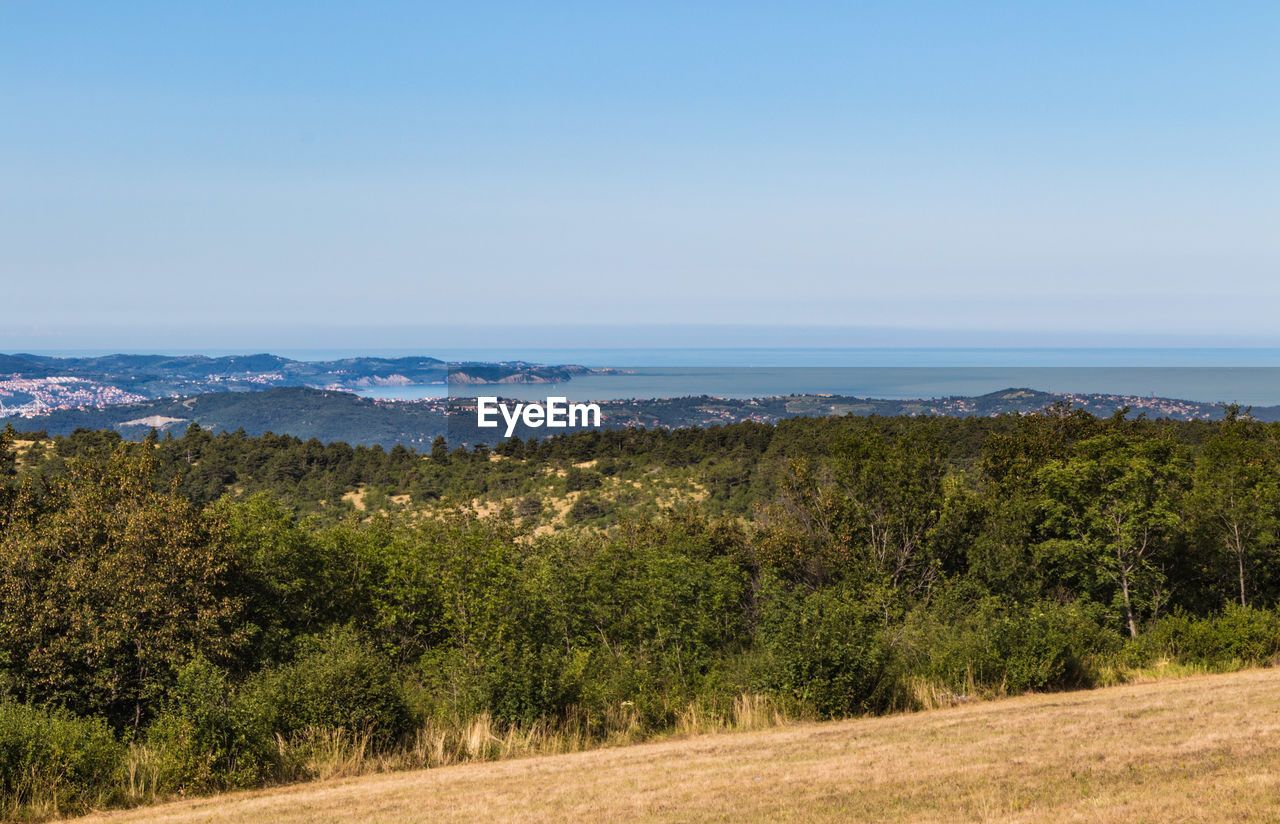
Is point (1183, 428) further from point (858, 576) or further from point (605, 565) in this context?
point (605, 565)

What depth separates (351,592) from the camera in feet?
71.1

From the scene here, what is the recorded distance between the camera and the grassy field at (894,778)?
8.69 meters

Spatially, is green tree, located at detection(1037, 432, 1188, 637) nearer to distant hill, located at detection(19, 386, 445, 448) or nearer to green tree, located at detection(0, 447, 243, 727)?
green tree, located at detection(0, 447, 243, 727)

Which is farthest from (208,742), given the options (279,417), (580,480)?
(279,417)

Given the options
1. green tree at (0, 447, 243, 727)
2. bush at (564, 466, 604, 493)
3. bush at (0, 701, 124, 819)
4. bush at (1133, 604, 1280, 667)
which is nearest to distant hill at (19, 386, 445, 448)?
bush at (564, 466, 604, 493)

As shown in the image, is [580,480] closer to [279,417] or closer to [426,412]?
[426,412]

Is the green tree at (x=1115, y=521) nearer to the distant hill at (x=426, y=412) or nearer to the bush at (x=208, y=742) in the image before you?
the bush at (x=208, y=742)

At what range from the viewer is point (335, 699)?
1343 centimetres

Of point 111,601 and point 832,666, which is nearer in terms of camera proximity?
point 111,601

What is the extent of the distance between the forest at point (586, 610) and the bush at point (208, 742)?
4cm

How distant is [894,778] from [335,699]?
7.97 metres

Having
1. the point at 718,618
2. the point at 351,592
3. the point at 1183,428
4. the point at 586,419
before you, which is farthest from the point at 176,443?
the point at 1183,428

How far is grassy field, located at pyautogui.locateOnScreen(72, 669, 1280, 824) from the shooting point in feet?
28.5

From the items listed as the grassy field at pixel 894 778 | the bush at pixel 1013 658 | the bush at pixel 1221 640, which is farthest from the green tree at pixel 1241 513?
the grassy field at pixel 894 778
